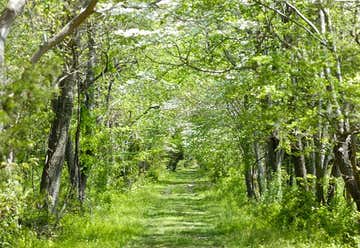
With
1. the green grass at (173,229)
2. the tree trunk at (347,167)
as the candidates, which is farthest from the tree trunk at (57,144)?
the tree trunk at (347,167)

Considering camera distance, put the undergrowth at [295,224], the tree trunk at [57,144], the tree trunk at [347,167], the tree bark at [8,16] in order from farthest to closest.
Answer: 1. the tree trunk at [57,144]
2. the undergrowth at [295,224]
3. the tree trunk at [347,167]
4. the tree bark at [8,16]

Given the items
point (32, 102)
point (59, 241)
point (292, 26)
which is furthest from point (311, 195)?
point (32, 102)

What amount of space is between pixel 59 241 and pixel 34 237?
3.37ft

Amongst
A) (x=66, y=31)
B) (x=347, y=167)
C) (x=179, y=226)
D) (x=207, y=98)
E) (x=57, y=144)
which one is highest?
(x=207, y=98)

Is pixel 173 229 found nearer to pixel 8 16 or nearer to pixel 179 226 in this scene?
pixel 179 226

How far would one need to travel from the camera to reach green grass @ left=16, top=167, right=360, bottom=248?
474 inches

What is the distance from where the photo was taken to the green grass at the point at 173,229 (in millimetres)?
12039

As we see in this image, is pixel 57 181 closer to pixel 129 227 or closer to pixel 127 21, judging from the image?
pixel 129 227

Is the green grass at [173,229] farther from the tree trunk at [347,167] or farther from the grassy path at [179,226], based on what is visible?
the tree trunk at [347,167]

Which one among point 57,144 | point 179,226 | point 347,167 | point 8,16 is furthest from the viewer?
point 179,226

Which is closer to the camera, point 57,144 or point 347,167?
point 347,167

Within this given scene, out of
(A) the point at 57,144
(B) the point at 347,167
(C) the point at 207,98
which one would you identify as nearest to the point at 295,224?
A: (B) the point at 347,167

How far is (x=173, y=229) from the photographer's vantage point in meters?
16.4

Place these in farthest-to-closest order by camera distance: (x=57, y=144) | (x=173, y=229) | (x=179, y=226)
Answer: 1. (x=179, y=226)
2. (x=173, y=229)
3. (x=57, y=144)
